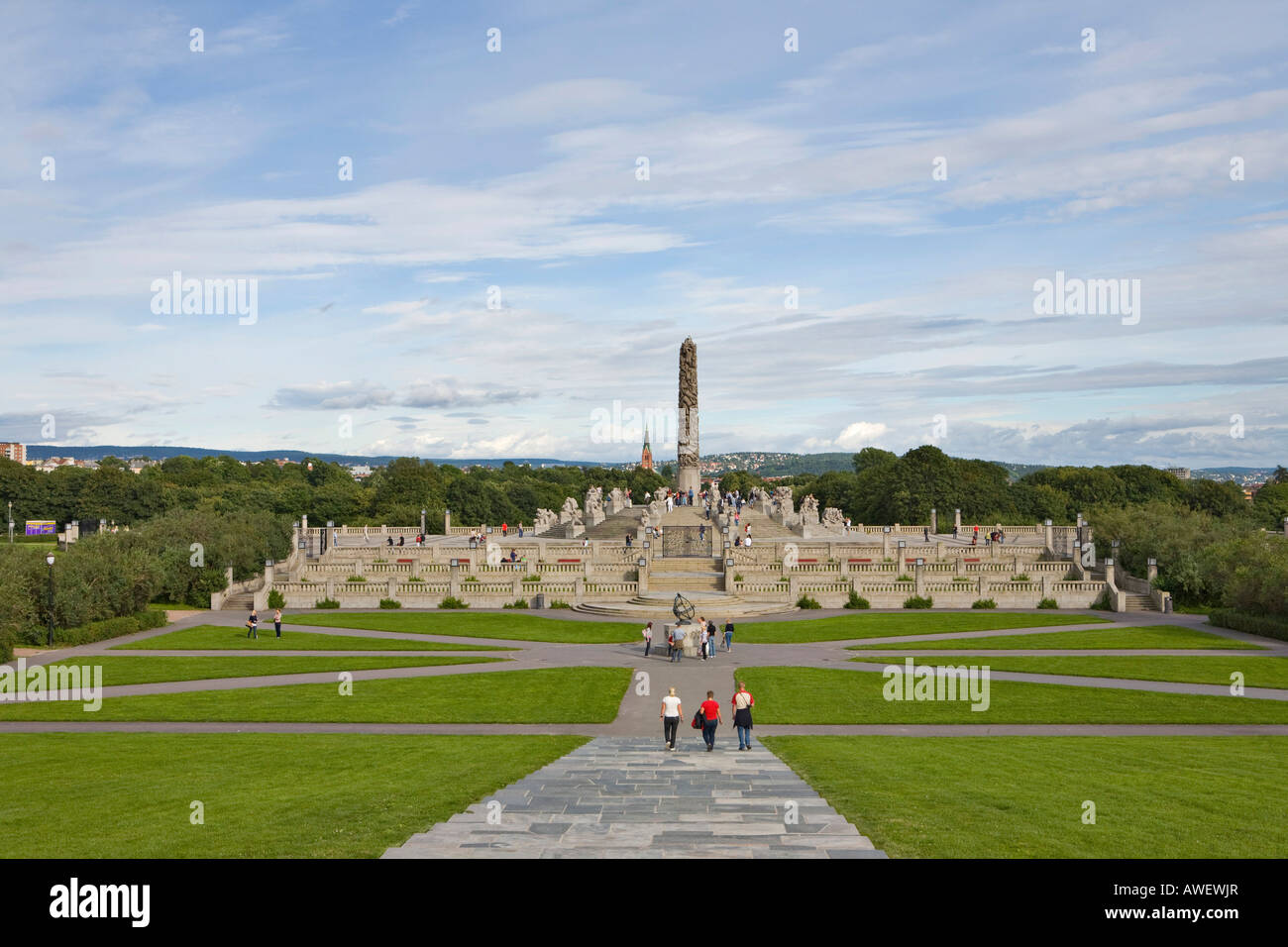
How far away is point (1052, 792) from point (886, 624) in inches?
1254

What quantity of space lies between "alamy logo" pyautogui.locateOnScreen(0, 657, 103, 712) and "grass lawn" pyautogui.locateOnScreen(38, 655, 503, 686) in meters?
0.59

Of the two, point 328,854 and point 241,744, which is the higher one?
point 328,854

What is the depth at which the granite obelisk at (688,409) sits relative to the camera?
104188 millimetres

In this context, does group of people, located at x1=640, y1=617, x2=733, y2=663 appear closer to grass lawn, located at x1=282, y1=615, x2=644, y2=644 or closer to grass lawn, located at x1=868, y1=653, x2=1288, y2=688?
grass lawn, located at x1=282, y1=615, x2=644, y2=644

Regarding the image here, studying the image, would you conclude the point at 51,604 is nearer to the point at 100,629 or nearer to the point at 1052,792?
the point at 100,629

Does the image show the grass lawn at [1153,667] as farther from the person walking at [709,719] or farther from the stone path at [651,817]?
the stone path at [651,817]

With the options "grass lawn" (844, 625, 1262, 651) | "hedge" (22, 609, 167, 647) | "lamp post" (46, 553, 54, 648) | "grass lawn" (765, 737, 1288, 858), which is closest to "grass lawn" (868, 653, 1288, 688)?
"grass lawn" (844, 625, 1262, 651)

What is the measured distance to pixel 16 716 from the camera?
27.6 meters

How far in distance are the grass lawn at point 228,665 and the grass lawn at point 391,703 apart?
3.42 m

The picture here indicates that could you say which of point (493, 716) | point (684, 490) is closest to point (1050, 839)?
point (493, 716)

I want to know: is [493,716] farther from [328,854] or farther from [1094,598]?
[1094,598]

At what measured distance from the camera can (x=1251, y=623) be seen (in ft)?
148

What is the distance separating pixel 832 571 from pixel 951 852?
4742 centimetres
